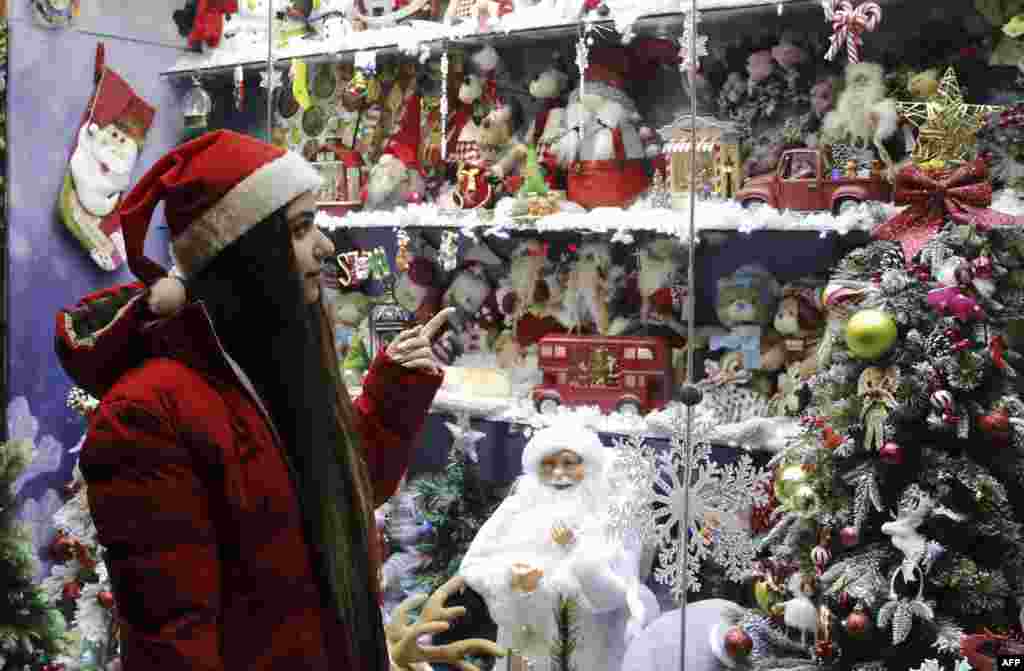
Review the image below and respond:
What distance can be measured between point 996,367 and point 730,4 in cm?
98

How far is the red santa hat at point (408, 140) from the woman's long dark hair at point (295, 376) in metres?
1.81

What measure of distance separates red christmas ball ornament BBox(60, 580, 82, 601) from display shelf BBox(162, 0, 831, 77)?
4.73ft

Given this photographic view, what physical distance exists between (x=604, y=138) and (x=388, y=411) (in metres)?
1.33

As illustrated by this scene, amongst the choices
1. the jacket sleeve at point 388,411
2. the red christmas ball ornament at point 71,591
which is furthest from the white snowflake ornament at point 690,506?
the red christmas ball ornament at point 71,591

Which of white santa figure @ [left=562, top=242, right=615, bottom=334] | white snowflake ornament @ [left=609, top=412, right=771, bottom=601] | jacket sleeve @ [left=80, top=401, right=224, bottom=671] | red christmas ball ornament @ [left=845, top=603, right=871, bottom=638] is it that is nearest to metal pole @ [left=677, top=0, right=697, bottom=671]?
white snowflake ornament @ [left=609, top=412, right=771, bottom=601]

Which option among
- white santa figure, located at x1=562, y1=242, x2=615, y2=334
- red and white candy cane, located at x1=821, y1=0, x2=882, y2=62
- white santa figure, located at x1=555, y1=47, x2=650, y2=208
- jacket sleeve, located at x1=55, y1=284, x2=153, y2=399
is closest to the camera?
jacket sleeve, located at x1=55, y1=284, x2=153, y2=399

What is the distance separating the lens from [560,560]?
2.64 metres

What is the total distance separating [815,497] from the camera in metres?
2.22

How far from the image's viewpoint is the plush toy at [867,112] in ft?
8.22

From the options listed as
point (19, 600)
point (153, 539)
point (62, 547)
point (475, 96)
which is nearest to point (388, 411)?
point (153, 539)

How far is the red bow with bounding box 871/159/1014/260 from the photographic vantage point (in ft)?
7.04

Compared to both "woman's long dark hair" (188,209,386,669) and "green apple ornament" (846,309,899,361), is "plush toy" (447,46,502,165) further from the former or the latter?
"woman's long dark hair" (188,209,386,669)

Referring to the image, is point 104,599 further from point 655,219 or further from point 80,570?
point 655,219

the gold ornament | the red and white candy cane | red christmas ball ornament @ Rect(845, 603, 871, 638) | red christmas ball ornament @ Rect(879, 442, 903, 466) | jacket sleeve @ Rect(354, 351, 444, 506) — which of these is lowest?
red christmas ball ornament @ Rect(845, 603, 871, 638)
